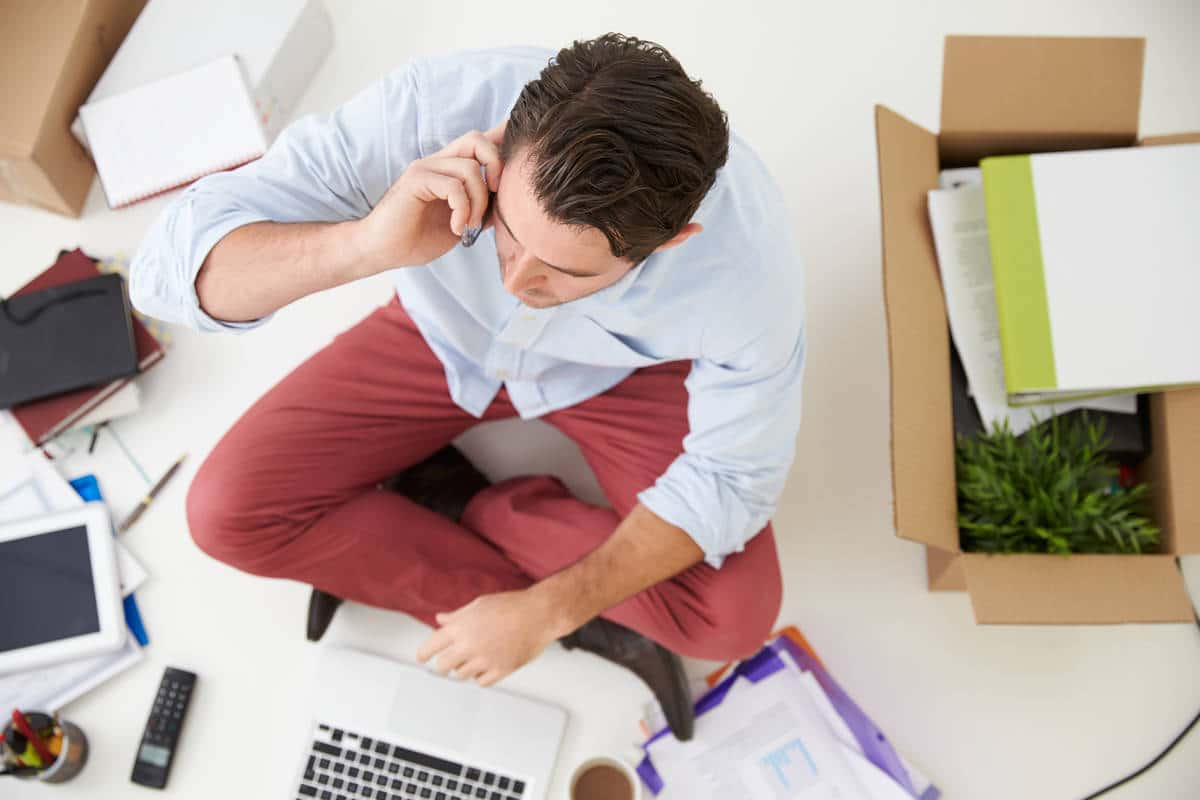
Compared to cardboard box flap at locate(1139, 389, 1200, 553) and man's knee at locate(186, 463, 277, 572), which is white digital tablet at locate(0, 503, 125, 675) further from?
cardboard box flap at locate(1139, 389, 1200, 553)

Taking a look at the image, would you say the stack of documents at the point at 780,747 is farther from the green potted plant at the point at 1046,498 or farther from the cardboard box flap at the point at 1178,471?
the cardboard box flap at the point at 1178,471

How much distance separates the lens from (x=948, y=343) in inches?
49.4

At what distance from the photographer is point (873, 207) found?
1.57 m

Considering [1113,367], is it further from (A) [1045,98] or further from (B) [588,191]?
(B) [588,191]

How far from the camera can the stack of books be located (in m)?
1.19

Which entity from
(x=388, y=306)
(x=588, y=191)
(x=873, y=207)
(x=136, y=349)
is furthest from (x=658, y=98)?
(x=136, y=349)

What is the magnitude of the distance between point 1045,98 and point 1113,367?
384 mm

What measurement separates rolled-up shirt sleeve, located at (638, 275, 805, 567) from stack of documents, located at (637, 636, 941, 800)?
0.29 meters

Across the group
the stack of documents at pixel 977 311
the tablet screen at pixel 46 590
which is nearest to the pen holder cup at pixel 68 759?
the tablet screen at pixel 46 590

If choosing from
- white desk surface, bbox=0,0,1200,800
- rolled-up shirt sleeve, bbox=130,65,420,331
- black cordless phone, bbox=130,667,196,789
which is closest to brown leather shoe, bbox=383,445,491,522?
white desk surface, bbox=0,0,1200,800

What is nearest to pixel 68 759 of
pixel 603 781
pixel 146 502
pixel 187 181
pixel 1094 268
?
pixel 146 502

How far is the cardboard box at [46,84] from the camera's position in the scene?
4.47 feet

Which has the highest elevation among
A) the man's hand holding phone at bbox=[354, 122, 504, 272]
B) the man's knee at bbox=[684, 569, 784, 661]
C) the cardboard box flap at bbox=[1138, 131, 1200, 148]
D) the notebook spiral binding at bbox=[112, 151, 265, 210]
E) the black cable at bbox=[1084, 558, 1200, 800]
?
the notebook spiral binding at bbox=[112, 151, 265, 210]

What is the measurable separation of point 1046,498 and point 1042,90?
562 mm
